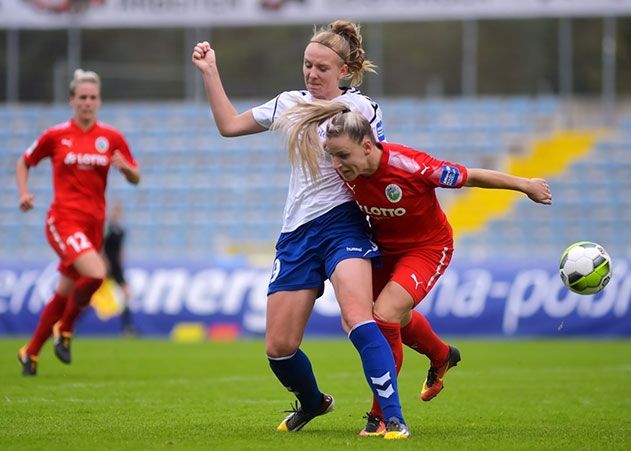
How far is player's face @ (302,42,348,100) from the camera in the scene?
6.38 m

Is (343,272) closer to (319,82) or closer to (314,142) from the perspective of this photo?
(314,142)

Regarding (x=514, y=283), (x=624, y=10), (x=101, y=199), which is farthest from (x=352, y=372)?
(x=624, y=10)

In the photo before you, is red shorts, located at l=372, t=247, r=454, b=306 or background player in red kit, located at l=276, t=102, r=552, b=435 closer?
background player in red kit, located at l=276, t=102, r=552, b=435

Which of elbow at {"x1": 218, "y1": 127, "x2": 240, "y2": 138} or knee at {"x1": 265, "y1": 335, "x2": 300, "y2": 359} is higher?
elbow at {"x1": 218, "y1": 127, "x2": 240, "y2": 138}

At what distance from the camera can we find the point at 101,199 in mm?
10477

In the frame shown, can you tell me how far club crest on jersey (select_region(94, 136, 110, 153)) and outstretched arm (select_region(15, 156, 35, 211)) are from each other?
0.67 meters

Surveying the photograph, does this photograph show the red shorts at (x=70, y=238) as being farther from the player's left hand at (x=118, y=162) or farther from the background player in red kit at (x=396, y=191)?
the background player in red kit at (x=396, y=191)

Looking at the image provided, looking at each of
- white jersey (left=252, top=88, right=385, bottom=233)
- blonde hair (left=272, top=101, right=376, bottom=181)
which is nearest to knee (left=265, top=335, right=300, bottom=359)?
white jersey (left=252, top=88, right=385, bottom=233)

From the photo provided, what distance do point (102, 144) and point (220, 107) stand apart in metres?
4.35

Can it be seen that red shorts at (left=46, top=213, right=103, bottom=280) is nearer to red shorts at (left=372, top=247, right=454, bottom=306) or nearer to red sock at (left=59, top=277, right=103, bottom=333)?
red sock at (left=59, top=277, right=103, bottom=333)

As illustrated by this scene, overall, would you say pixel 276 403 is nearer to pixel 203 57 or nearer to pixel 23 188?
pixel 203 57

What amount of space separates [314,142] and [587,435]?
2.21 m

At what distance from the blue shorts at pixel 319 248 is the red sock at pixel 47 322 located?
4.45m

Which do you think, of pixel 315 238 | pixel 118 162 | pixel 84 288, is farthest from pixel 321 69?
pixel 84 288
